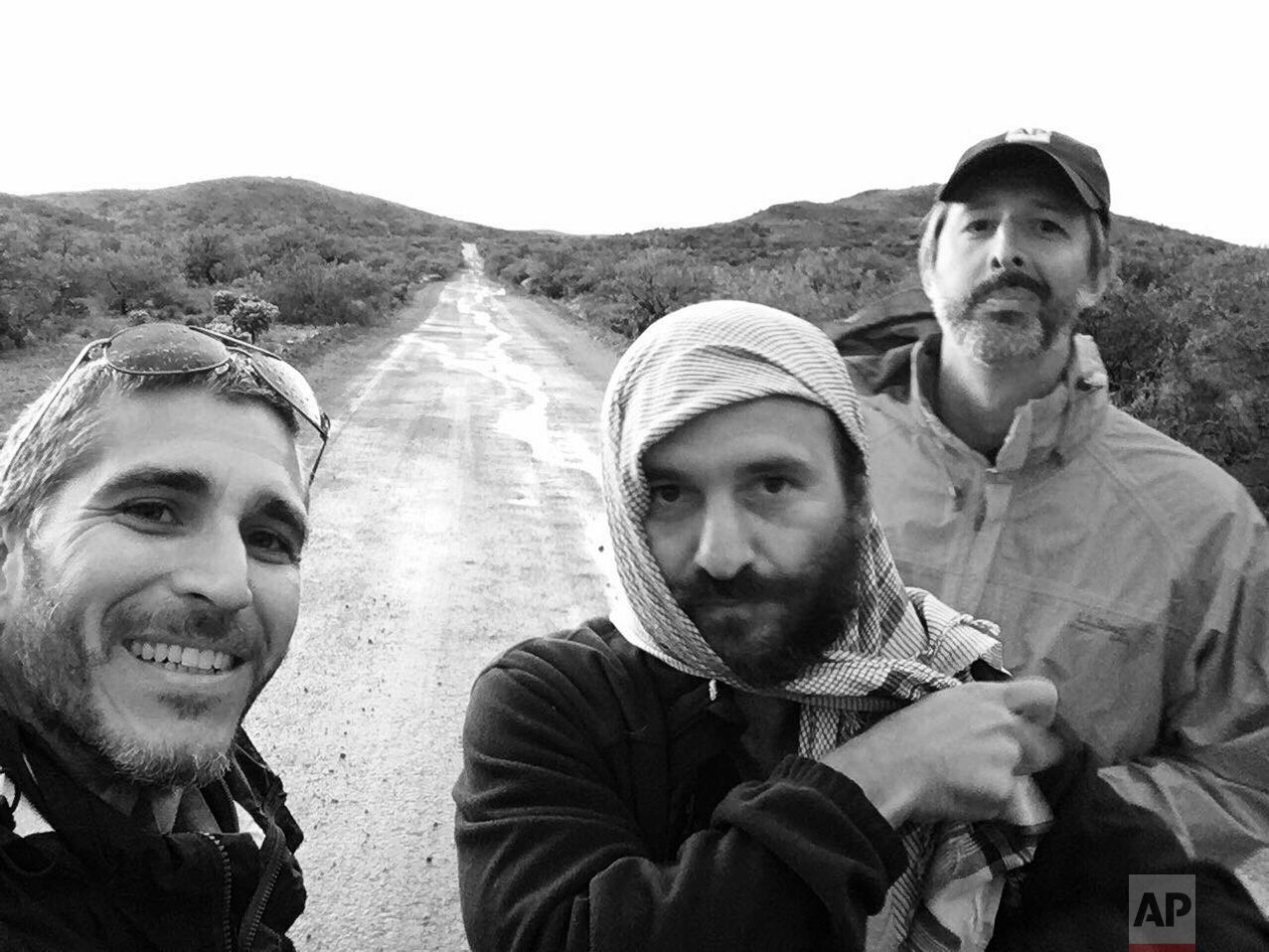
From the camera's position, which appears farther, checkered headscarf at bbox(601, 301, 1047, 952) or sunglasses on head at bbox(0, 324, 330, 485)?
sunglasses on head at bbox(0, 324, 330, 485)

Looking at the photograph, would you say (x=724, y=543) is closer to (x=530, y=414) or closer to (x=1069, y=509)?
(x=1069, y=509)

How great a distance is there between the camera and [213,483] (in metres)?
1.37

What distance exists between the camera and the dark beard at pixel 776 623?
49.9 inches

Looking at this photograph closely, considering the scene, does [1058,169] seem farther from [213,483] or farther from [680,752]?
[213,483]

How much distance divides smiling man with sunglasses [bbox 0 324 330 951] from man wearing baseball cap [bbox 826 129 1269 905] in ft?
4.27

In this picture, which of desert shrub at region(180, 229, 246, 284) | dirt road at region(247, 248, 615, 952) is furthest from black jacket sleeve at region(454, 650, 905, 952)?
desert shrub at region(180, 229, 246, 284)

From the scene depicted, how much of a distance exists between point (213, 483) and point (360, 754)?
2423 mm

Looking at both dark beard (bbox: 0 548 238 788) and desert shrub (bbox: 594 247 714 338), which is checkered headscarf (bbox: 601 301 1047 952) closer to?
dark beard (bbox: 0 548 238 788)

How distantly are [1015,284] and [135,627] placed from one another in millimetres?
1770

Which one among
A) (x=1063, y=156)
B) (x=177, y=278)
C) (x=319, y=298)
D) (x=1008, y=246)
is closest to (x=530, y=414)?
(x=1008, y=246)

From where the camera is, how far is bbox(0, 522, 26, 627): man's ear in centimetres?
136

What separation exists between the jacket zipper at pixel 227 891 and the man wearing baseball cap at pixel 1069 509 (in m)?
1.34

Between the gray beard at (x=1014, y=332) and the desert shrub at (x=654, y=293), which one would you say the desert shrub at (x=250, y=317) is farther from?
the gray beard at (x=1014, y=332)

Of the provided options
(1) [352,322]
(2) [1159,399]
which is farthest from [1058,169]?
(1) [352,322]
